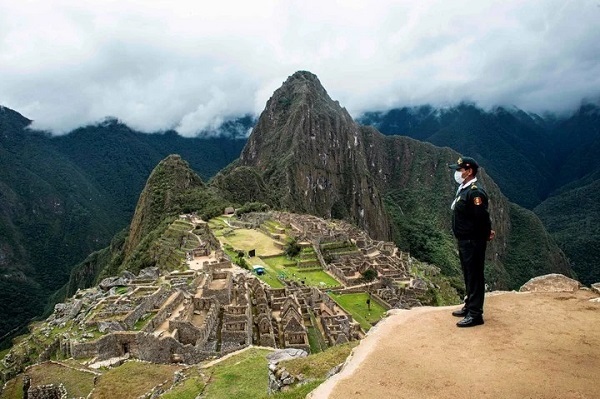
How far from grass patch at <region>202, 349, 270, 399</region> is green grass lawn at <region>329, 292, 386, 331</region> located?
A: 653 inches

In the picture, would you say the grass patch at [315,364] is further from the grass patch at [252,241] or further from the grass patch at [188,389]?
the grass patch at [252,241]

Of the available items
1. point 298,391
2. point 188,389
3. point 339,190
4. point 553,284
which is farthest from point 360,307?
point 339,190

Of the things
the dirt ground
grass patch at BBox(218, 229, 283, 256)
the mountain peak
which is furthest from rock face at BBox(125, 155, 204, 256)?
the mountain peak

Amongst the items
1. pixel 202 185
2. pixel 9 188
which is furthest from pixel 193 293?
pixel 9 188

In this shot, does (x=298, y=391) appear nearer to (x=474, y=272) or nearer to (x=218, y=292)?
(x=474, y=272)

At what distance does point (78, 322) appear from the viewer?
25.1 meters

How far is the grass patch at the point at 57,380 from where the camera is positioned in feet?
54.1

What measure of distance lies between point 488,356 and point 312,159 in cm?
15621

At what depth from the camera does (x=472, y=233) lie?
802cm

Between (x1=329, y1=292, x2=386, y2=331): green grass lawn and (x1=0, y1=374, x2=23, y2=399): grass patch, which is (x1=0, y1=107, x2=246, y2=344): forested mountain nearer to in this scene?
(x1=329, y1=292, x2=386, y2=331): green grass lawn

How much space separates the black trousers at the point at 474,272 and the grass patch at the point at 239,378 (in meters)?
6.56

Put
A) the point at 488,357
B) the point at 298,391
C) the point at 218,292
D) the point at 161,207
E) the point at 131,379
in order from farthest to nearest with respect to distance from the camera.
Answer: the point at 161,207, the point at 218,292, the point at 131,379, the point at 298,391, the point at 488,357

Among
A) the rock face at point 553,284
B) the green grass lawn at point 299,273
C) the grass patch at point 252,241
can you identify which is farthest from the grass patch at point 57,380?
the grass patch at point 252,241

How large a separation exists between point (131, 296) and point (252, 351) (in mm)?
13140
